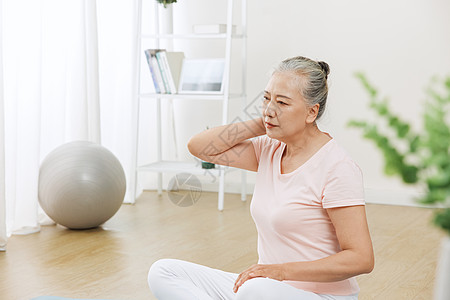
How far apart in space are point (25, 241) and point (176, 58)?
1653mm

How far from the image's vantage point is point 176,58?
4.30m

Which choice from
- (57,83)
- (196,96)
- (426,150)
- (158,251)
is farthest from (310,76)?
(196,96)

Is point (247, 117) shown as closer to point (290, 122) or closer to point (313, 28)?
point (313, 28)

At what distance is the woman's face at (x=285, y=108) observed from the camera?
5.53ft

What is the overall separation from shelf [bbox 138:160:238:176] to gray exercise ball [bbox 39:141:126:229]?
750 mm

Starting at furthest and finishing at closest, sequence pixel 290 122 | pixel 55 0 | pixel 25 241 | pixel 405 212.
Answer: pixel 405 212
pixel 55 0
pixel 25 241
pixel 290 122

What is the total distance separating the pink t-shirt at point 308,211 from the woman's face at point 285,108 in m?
0.09

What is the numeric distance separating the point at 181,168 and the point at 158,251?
119cm

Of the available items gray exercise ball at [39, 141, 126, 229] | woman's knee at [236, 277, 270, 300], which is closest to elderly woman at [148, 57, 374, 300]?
woman's knee at [236, 277, 270, 300]

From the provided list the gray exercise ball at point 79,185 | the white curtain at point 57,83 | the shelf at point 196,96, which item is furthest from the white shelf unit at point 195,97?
the gray exercise ball at point 79,185

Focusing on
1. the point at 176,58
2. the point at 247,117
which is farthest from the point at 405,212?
the point at 176,58

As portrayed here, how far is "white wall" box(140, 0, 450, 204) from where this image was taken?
13.7 feet

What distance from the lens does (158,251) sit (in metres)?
3.15

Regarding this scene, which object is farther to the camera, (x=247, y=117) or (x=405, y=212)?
(x=247, y=117)
